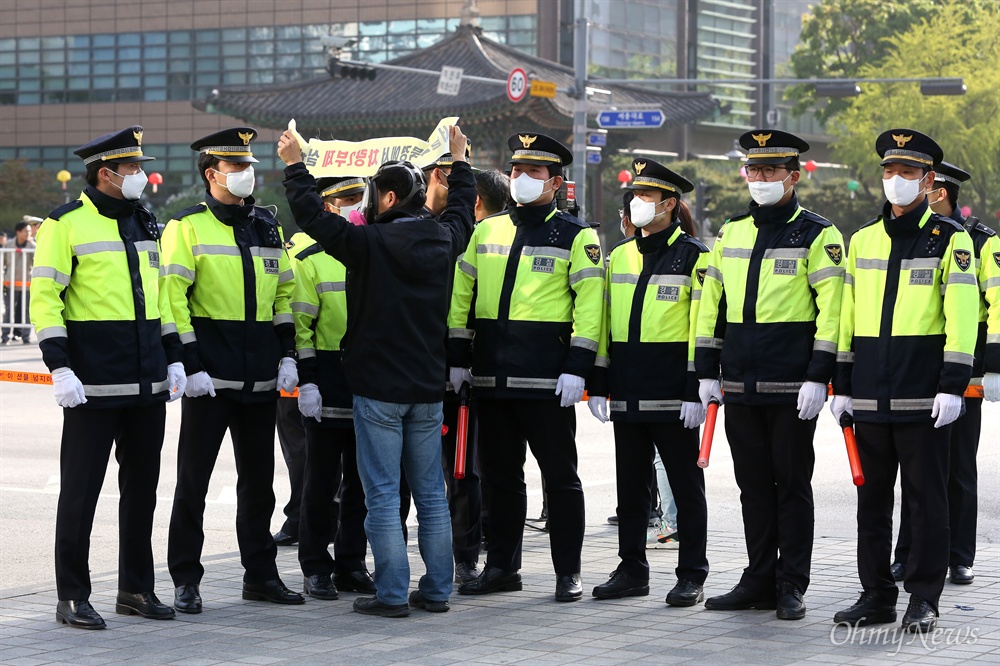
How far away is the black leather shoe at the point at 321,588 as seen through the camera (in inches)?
307

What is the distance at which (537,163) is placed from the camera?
794cm

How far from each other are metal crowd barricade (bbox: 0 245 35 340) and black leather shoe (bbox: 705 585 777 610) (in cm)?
1871

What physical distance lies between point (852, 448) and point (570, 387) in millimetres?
1448

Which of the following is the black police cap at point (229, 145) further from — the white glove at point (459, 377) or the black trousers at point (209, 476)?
the white glove at point (459, 377)

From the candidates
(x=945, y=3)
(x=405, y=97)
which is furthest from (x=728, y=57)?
(x=405, y=97)

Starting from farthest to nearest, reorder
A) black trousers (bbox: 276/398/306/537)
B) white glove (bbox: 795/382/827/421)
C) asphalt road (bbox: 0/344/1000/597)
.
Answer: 1. black trousers (bbox: 276/398/306/537)
2. asphalt road (bbox: 0/344/1000/597)
3. white glove (bbox: 795/382/827/421)

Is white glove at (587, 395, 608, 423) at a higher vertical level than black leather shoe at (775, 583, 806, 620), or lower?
higher

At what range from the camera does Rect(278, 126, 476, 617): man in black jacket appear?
732cm

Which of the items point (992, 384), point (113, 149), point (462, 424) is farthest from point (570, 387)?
point (113, 149)

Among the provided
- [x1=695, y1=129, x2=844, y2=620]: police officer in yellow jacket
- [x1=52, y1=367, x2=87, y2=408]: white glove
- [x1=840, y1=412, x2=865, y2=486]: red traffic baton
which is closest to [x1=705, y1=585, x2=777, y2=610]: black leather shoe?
[x1=695, y1=129, x2=844, y2=620]: police officer in yellow jacket

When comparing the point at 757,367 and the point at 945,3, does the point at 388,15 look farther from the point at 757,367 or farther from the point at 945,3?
the point at 757,367

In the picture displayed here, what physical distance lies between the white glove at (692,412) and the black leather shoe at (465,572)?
56.2 inches

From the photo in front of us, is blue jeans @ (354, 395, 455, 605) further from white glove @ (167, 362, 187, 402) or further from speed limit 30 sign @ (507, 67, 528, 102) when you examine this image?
speed limit 30 sign @ (507, 67, 528, 102)

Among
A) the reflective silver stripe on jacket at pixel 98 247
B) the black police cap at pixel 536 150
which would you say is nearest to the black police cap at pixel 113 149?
the reflective silver stripe on jacket at pixel 98 247
